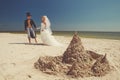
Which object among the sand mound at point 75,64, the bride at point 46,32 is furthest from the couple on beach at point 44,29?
the sand mound at point 75,64

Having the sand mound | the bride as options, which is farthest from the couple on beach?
the sand mound

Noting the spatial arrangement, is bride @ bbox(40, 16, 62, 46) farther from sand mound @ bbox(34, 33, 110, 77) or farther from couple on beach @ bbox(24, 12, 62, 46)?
sand mound @ bbox(34, 33, 110, 77)

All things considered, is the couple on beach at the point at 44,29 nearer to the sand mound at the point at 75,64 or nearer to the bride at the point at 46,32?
the bride at the point at 46,32

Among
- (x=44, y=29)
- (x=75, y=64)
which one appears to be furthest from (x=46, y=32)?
(x=75, y=64)

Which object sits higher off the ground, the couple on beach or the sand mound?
the couple on beach

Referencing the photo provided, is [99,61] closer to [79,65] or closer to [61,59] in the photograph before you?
[79,65]

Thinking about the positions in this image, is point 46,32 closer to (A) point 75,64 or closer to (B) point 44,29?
(B) point 44,29

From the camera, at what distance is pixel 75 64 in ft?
27.2

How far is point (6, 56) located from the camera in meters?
10.2

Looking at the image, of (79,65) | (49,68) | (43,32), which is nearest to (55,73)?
(49,68)

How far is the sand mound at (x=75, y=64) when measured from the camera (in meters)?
8.34

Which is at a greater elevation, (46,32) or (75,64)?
(46,32)

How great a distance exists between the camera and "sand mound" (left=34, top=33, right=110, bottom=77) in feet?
27.4

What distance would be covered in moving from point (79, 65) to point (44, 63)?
4.13 ft
